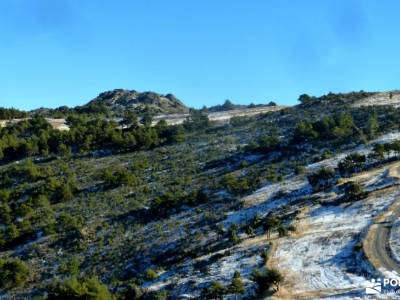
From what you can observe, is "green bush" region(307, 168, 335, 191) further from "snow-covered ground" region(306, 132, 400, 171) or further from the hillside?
"snow-covered ground" region(306, 132, 400, 171)

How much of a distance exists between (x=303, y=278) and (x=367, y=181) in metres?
29.1

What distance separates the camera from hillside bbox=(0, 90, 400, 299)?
4938cm

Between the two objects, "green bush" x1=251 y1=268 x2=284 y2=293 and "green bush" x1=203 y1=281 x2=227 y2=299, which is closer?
"green bush" x1=251 y1=268 x2=284 y2=293

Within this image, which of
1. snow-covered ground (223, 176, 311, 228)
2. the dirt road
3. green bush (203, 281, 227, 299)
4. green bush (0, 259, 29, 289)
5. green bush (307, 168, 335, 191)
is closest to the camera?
green bush (203, 281, 227, 299)

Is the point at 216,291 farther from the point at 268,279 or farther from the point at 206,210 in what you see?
the point at 206,210

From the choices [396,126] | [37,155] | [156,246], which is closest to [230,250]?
[156,246]

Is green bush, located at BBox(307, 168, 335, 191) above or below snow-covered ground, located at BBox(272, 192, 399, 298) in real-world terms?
above

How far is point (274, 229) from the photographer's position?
2400 inches

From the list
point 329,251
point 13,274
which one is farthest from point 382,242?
point 13,274

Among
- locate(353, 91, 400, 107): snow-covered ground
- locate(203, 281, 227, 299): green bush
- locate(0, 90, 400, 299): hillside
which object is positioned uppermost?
locate(353, 91, 400, 107): snow-covered ground

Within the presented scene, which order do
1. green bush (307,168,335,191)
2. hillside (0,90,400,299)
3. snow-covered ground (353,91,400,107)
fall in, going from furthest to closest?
snow-covered ground (353,91,400,107), green bush (307,168,335,191), hillside (0,90,400,299)

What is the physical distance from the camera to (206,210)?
74.1 metres

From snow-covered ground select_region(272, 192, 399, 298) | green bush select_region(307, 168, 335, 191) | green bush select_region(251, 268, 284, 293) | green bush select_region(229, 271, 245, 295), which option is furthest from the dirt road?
green bush select_region(307, 168, 335, 191)

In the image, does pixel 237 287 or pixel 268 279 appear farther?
pixel 237 287
